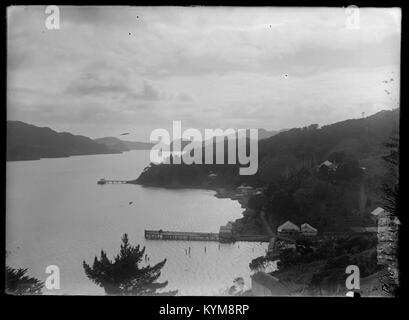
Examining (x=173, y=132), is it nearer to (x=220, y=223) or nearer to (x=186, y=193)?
(x=186, y=193)

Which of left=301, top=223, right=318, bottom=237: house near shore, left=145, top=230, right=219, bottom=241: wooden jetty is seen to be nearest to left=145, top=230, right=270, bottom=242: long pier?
left=145, top=230, right=219, bottom=241: wooden jetty

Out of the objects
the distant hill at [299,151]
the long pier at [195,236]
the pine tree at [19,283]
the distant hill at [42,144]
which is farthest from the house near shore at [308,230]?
the pine tree at [19,283]

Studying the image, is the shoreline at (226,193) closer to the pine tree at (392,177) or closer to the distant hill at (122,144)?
the distant hill at (122,144)

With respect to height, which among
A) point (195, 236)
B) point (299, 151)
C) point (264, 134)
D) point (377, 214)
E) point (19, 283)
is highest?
point (264, 134)

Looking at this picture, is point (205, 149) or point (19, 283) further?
point (205, 149)

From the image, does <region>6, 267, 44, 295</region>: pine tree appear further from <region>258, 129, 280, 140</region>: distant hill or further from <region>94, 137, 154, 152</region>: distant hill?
<region>258, 129, 280, 140</region>: distant hill

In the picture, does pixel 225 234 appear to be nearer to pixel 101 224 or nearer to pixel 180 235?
pixel 180 235

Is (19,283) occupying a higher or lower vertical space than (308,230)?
lower

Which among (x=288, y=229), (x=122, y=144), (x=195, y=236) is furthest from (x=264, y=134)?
(x=122, y=144)
